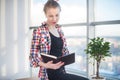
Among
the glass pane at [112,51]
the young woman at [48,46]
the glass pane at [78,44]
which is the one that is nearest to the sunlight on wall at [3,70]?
the glass pane at [78,44]

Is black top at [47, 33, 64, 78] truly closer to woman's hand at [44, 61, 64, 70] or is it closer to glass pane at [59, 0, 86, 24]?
woman's hand at [44, 61, 64, 70]

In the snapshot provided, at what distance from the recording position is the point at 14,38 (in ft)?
15.4

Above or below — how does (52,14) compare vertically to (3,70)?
above

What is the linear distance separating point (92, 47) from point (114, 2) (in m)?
0.90

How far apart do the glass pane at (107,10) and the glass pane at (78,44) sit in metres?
0.33

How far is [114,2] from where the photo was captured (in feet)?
10.2

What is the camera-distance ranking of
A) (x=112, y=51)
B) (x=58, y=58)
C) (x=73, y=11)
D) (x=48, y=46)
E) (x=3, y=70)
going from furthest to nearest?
1. (x=3, y=70)
2. (x=73, y=11)
3. (x=112, y=51)
4. (x=48, y=46)
5. (x=58, y=58)

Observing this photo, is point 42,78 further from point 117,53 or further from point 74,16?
point 74,16

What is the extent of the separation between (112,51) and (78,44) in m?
0.76

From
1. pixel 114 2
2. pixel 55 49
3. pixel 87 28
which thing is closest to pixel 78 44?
pixel 87 28

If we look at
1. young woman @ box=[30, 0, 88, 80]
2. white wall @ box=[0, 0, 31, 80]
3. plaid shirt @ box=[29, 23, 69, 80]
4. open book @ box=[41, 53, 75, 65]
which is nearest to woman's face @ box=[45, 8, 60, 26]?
young woman @ box=[30, 0, 88, 80]

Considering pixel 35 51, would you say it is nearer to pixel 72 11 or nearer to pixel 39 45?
pixel 39 45

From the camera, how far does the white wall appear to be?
15.0ft

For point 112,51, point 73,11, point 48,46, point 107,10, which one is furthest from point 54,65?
point 73,11
